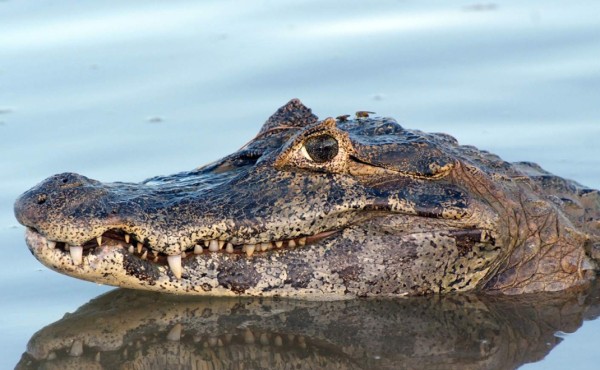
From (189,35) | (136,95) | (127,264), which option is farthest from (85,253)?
(189,35)

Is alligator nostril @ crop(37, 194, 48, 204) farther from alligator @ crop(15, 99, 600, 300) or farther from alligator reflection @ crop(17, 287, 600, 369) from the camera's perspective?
alligator reflection @ crop(17, 287, 600, 369)

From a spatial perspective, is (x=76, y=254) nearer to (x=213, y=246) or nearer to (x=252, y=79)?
(x=213, y=246)

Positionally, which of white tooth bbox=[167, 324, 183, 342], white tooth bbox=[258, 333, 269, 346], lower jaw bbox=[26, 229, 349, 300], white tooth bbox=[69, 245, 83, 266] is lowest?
white tooth bbox=[258, 333, 269, 346]

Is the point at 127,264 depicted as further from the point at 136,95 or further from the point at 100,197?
the point at 136,95

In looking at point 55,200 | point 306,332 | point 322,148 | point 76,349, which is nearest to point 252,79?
point 322,148

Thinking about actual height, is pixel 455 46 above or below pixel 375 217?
above

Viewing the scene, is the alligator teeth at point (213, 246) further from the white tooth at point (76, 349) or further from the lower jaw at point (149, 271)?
the white tooth at point (76, 349)

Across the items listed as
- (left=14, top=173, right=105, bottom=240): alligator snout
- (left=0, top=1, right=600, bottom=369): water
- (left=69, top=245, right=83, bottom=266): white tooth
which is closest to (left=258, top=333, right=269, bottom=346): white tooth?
(left=69, top=245, right=83, bottom=266): white tooth
